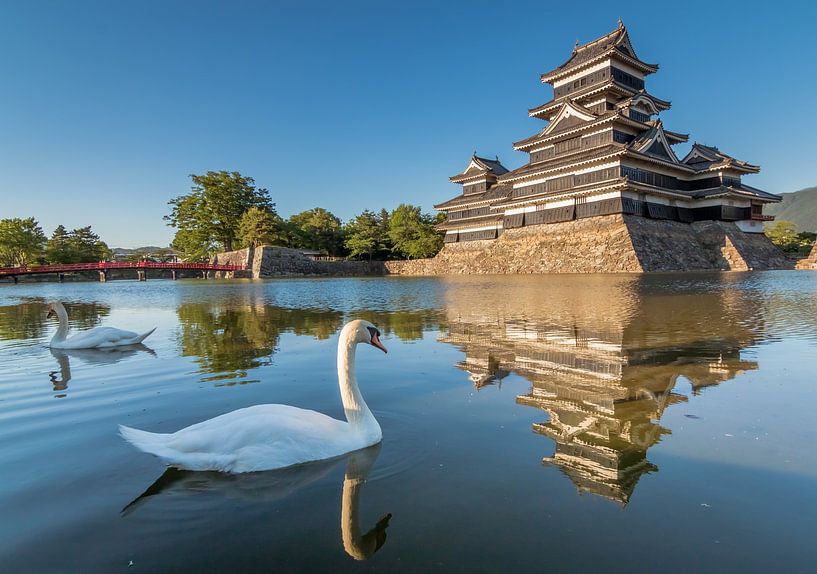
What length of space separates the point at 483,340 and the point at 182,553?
570 centimetres

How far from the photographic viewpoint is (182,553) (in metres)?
1.92

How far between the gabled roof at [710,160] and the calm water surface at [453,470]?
36.3 metres

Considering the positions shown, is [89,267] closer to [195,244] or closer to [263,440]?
[195,244]

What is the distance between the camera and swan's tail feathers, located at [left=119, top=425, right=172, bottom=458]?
2.68 meters

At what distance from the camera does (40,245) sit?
5456cm

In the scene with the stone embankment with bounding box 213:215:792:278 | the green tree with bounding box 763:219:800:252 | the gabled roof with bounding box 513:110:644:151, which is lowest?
the stone embankment with bounding box 213:215:792:278

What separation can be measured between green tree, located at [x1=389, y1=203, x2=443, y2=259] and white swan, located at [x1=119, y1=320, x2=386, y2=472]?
163 feet

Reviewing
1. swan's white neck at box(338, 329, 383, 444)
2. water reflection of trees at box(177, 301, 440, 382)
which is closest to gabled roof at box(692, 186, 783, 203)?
water reflection of trees at box(177, 301, 440, 382)

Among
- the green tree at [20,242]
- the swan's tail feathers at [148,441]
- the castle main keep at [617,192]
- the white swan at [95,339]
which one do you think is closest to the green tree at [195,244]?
the green tree at [20,242]

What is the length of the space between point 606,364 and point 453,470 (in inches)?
134

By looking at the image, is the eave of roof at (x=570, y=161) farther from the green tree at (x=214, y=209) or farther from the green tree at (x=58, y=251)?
the green tree at (x=58, y=251)

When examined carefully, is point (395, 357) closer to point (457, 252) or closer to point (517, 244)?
Answer: point (517, 244)

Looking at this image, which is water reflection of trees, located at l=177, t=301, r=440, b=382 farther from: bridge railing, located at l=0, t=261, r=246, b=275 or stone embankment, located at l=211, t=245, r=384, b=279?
bridge railing, located at l=0, t=261, r=246, b=275

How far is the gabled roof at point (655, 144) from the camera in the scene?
3175 cm
